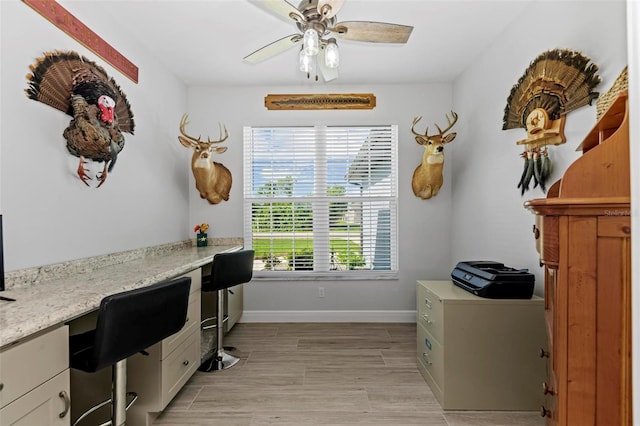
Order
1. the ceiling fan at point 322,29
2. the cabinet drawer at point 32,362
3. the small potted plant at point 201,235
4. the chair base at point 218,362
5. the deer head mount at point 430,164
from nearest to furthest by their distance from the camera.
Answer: the cabinet drawer at point 32,362 → the ceiling fan at point 322,29 → the chair base at point 218,362 → the deer head mount at point 430,164 → the small potted plant at point 201,235

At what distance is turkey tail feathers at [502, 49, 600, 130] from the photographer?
1.82 meters

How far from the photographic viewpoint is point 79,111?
2061mm

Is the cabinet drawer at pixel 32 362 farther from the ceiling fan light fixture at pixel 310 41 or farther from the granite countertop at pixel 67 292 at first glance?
the ceiling fan light fixture at pixel 310 41

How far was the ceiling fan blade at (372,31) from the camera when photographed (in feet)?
6.20

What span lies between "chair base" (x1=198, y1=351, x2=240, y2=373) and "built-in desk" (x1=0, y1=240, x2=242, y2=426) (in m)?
0.34

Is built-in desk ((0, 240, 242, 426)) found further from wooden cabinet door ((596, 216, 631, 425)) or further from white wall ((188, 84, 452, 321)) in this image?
wooden cabinet door ((596, 216, 631, 425))

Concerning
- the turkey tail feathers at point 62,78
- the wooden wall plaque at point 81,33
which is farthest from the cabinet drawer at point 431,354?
the wooden wall plaque at point 81,33

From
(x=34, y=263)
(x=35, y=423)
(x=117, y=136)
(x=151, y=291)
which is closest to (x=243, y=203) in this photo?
(x=117, y=136)

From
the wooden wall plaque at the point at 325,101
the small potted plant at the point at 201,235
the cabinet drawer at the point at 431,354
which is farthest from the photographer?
the wooden wall plaque at the point at 325,101

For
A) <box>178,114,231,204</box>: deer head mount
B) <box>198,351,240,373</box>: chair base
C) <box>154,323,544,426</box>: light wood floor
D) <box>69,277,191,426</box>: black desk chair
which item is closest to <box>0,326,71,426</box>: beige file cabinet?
<box>69,277,191,426</box>: black desk chair

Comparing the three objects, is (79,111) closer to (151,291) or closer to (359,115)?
(151,291)

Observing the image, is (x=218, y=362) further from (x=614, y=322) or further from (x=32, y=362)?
(x=614, y=322)

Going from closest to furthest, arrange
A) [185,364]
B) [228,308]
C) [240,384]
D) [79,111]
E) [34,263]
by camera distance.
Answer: [34,263] → [79,111] → [185,364] → [240,384] → [228,308]

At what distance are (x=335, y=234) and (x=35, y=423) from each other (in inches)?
116
